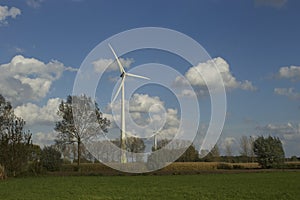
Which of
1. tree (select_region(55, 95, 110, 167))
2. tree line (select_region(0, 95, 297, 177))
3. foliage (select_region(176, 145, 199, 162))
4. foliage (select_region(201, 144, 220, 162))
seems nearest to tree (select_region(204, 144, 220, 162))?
foliage (select_region(201, 144, 220, 162))

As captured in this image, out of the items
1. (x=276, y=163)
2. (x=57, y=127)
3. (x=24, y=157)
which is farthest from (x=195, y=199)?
(x=276, y=163)

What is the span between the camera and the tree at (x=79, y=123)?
56.7 meters

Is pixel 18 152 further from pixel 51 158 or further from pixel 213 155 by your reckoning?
pixel 213 155

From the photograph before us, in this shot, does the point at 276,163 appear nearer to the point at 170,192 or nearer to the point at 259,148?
the point at 259,148

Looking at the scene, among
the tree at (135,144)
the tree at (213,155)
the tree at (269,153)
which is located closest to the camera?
the tree at (269,153)

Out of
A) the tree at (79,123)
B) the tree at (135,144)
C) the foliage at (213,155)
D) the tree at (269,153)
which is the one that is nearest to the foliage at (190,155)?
the foliage at (213,155)

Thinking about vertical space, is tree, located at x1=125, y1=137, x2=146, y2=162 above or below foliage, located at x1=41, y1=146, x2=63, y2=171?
above

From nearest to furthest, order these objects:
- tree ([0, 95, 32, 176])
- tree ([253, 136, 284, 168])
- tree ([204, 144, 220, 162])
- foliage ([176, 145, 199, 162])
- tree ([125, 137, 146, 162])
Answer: tree ([0, 95, 32, 176])
tree ([253, 136, 284, 168])
tree ([125, 137, 146, 162])
foliage ([176, 145, 199, 162])
tree ([204, 144, 220, 162])

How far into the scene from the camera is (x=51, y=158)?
189ft

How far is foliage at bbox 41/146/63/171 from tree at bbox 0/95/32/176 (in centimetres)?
417

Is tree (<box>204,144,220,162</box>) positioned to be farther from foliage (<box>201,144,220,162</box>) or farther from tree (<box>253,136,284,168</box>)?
tree (<box>253,136,284,168</box>)

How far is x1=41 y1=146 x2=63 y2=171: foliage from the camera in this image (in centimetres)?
5728

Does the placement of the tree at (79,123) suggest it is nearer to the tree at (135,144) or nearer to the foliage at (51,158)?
the foliage at (51,158)

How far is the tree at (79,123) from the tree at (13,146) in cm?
513
